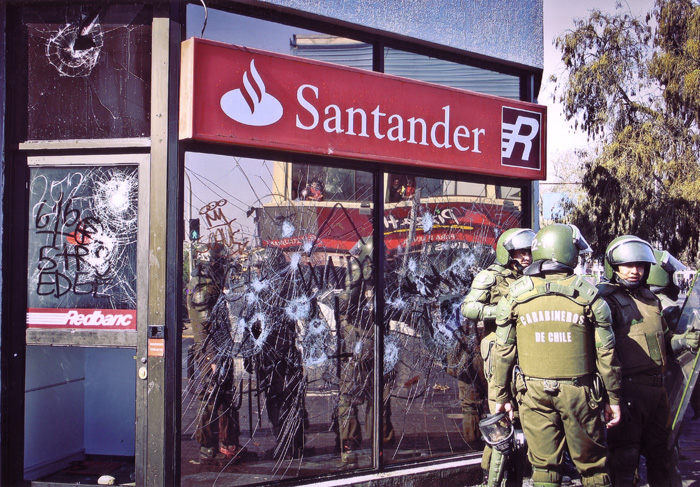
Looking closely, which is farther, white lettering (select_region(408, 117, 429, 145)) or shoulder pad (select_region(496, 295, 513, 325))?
white lettering (select_region(408, 117, 429, 145))

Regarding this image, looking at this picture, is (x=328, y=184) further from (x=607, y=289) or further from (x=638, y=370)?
(x=638, y=370)

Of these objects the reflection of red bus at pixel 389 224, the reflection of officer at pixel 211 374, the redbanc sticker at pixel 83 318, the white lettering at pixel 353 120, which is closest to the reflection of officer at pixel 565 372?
the reflection of red bus at pixel 389 224

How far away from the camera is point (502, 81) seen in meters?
6.20

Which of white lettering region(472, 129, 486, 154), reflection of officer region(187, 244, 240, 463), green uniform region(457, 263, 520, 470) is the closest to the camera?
reflection of officer region(187, 244, 240, 463)

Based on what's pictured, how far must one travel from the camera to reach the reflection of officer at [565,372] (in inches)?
164

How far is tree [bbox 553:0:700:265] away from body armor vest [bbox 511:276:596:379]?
42.5 feet

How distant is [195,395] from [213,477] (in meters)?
0.63

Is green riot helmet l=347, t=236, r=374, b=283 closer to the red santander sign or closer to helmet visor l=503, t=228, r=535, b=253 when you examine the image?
the red santander sign

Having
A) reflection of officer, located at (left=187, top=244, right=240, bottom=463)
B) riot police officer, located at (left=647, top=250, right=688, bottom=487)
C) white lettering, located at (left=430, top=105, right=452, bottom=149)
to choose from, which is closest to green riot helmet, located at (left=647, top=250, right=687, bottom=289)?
riot police officer, located at (left=647, top=250, right=688, bottom=487)

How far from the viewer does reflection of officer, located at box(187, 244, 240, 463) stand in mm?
4570

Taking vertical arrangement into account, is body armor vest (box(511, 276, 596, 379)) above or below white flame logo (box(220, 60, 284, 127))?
below

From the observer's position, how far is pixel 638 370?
483 cm

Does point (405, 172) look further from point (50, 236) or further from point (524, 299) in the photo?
point (50, 236)

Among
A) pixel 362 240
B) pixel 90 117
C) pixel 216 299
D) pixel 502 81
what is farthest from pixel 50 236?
pixel 502 81
